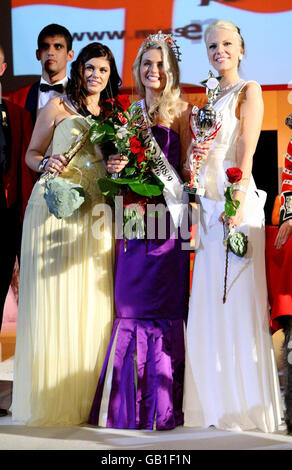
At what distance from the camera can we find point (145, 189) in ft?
10.8

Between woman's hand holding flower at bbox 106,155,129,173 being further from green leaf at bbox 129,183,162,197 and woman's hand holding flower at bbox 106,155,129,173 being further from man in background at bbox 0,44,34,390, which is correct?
man in background at bbox 0,44,34,390

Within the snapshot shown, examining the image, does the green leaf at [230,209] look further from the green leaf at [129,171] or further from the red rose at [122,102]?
the red rose at [122,102]

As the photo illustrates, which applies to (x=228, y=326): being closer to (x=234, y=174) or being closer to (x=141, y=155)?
(x=234, y=174)

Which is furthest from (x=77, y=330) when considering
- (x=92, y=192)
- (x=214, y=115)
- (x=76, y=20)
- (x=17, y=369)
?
(x=76, y=20)

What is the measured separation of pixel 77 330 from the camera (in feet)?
11.3

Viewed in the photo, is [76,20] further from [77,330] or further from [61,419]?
[61,419]

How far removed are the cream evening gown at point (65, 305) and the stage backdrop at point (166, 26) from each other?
74.4 inches

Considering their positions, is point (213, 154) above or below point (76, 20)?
below

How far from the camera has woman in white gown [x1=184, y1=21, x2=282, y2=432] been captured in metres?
3.22

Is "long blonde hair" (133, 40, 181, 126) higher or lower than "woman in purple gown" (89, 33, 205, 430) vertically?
higher

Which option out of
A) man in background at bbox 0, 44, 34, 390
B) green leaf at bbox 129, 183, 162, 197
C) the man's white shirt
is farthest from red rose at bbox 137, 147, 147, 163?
the man's white shirt

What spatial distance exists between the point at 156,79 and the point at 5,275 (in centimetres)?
135

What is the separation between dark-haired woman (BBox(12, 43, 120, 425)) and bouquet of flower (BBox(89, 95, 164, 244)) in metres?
0.17
